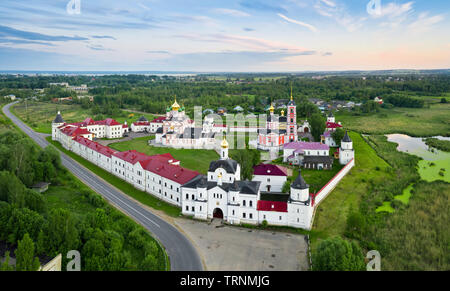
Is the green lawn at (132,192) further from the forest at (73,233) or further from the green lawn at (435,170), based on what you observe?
the green lawn at (435,170)

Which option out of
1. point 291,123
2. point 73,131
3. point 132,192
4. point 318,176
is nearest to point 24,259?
point 132,192

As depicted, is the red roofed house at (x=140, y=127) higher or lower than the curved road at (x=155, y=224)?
higher

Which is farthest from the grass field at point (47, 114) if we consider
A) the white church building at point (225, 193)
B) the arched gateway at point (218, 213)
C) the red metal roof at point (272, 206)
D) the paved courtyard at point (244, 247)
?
the red metal roof at point (272, 206)

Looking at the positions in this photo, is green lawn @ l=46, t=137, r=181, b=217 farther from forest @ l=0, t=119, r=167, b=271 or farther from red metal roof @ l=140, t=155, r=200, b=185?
forest @ l=0, t=119, r=167, b=271

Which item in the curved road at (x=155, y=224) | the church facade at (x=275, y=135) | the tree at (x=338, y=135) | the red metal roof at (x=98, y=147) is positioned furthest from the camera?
the church facade at (x=275, y=135)

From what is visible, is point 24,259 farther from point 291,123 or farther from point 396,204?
point 291,123

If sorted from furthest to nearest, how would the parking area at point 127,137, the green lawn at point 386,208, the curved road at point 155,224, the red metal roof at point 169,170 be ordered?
the parking area at point 127,137
the red metal roof at point 169,170
the green lawn at point 386,208
the curved road at point 155,224
